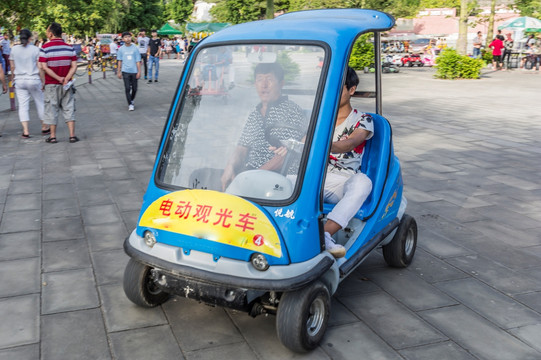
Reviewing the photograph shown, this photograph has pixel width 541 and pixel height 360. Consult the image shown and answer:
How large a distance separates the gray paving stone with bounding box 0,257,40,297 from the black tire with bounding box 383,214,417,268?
2768 mm

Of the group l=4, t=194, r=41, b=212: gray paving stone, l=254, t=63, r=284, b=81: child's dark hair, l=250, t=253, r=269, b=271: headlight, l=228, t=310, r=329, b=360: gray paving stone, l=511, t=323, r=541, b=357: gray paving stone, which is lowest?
l=511, t=323, r=541, b=357: gray paving stone

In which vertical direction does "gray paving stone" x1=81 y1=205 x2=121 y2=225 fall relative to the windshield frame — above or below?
below

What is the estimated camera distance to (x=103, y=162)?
817 centimetres

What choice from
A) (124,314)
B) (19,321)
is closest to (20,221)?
(19,321)

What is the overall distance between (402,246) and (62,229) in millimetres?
3237

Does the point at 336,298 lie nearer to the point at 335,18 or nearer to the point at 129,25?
the point at 335,18

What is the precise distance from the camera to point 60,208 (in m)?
6.10

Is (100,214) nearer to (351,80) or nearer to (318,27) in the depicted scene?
(351,80)

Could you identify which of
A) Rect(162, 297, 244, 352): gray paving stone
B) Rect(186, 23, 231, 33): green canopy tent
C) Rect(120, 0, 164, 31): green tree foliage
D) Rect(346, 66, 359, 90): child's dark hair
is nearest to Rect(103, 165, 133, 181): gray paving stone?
Rect(162, 297, 244, 352): gray paving stone

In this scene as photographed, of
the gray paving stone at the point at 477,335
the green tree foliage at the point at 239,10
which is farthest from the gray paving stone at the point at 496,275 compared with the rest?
the green tree foliage at the point at 239,10

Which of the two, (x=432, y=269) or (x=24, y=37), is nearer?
(x=432, y=269)

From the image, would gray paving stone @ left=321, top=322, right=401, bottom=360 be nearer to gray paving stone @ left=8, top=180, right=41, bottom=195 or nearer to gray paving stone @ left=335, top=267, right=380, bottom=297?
gray paving stone @ left=335, top=267, right=380, bottom=297

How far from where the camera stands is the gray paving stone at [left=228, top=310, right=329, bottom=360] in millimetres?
3363

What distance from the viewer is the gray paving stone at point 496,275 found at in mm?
4371
